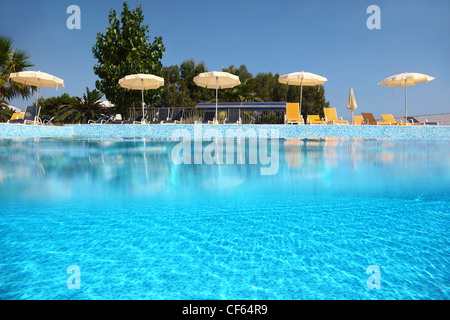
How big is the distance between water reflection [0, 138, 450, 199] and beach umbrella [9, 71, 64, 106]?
333 inches

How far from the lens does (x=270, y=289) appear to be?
204 cm

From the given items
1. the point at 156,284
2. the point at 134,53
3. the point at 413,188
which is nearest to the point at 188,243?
the point at 156,284

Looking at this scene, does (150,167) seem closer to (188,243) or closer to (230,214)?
(230,214)

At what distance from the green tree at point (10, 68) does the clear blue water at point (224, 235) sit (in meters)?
18.2

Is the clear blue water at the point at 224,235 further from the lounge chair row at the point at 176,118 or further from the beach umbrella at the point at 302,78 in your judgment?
the lounge chair row at the point at 176,118

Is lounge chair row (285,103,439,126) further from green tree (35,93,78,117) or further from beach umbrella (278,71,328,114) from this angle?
green tree (35,93,78,117)

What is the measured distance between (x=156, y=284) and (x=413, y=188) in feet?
15.0

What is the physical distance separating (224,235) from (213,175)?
9.99 feet

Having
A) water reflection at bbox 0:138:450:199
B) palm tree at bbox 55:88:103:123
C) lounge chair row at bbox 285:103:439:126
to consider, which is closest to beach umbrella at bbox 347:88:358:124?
lounge chair row at bbox 285:103:439:126

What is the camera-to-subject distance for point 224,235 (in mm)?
2980

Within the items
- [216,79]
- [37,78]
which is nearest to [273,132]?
[216,79]

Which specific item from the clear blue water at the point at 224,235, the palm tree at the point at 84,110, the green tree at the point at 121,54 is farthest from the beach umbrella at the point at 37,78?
the clear blue water at the point at 224,235

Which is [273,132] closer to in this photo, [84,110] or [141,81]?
[141,81]

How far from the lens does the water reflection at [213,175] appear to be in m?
4.67
